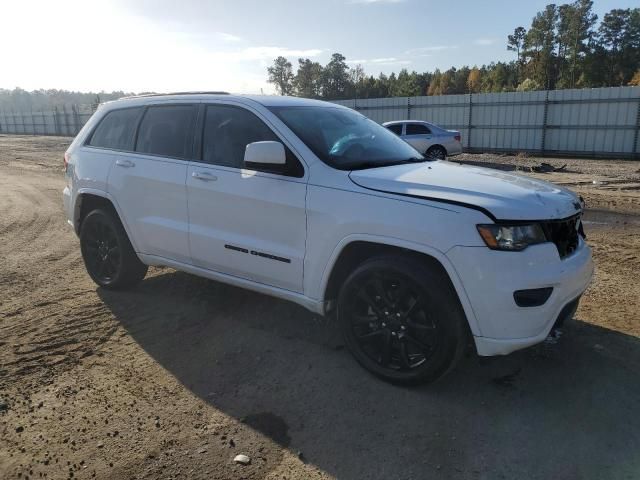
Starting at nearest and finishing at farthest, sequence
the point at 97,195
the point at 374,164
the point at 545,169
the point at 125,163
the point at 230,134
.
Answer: the point at 374,164, the point at 230,134, the point at 125,163, the point at 97,195, the point at 545,169

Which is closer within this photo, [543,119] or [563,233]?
[563,233]

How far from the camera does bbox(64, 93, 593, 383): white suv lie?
2.98 m

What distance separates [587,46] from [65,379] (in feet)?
247

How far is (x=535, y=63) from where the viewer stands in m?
72.5

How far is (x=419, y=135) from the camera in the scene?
Result: 17.4 meters

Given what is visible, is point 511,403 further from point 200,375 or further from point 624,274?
point 624,274

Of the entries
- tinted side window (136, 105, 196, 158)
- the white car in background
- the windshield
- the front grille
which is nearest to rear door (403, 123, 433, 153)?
the white car in background

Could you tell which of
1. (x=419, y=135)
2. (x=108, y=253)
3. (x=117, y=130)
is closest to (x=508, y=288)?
(x=108, y=253)

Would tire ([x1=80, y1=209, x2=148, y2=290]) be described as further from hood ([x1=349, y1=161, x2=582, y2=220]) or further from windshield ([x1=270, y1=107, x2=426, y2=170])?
Answer: hood ([x1=349, y1=161, x2=582, y2=220])

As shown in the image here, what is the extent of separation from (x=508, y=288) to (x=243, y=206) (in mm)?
2001

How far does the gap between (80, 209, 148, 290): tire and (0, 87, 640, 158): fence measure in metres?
21.3

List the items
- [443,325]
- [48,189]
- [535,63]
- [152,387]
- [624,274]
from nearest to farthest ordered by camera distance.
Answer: [443,325]
[152,387]
[624,274]
[48,189]
[535,63]

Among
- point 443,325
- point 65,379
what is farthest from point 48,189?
point 443,325

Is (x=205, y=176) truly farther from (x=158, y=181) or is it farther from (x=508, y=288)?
(x=508, y=288)
